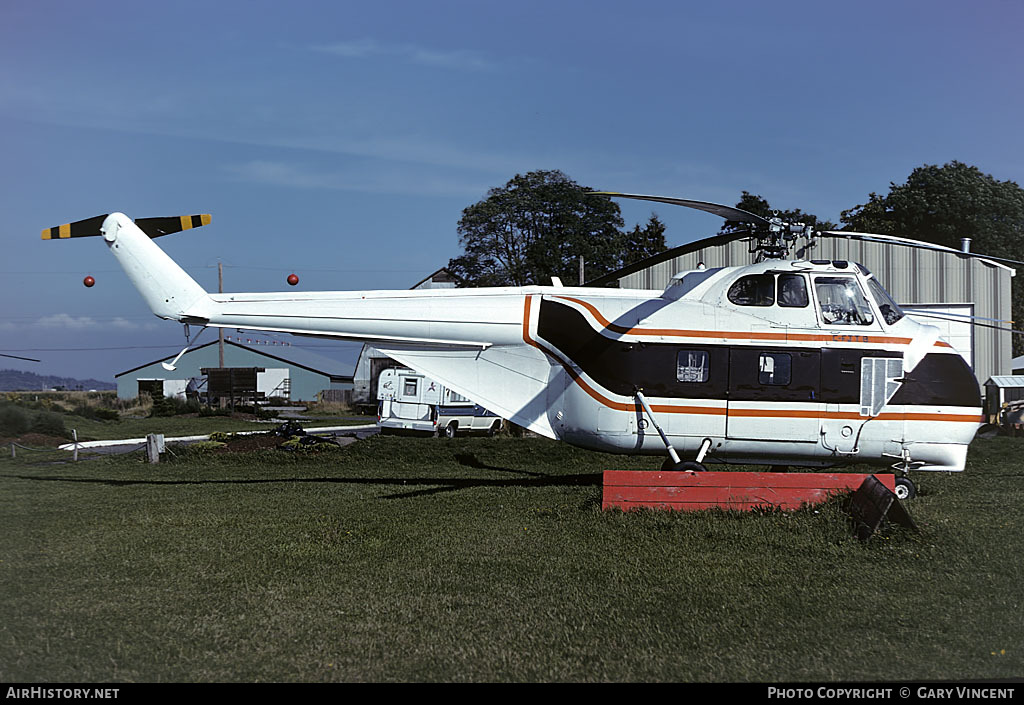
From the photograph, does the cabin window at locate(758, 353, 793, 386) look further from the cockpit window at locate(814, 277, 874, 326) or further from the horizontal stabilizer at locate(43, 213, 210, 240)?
the horizontal stabilizer at locate(43, 213, 210, 240)

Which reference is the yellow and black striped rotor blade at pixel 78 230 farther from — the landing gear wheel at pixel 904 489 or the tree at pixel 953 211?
the tree at pixel 953 211

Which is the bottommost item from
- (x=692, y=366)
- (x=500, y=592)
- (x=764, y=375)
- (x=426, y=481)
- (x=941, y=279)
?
(x=426, y=481)

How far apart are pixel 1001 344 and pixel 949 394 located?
19.1 meters

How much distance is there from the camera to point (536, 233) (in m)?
45.2

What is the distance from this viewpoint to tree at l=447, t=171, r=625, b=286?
4422cm

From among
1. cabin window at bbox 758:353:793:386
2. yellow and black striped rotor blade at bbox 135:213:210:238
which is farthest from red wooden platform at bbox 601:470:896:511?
yellow and black striped rotor blade at bbox 135:213:210:238

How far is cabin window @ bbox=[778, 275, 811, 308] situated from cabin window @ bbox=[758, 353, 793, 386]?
82 centimetres

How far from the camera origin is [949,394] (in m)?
12.5

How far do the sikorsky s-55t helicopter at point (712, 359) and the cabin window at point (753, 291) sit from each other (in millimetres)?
18

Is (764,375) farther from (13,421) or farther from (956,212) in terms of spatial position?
(956,212)

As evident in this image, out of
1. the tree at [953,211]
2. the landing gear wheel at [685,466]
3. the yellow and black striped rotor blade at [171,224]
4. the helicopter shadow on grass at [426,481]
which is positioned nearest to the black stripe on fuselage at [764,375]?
the landing gear wheel at [685,466]

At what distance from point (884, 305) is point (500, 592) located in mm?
8396

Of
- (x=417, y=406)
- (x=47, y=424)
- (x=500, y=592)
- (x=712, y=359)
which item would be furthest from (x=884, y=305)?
(x=47, y=424)
